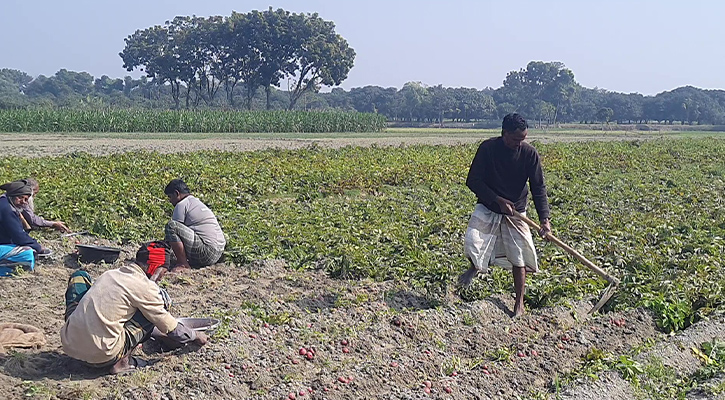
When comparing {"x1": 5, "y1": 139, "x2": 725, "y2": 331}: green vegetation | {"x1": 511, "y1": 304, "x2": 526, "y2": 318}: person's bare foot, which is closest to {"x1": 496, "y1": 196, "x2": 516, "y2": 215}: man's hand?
{"x1": 511, "y1": 304, "x2": 526, "y2": 318}: person's bare foot

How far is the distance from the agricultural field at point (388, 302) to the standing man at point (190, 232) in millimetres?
203

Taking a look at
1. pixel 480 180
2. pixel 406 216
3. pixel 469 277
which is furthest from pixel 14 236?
pixel 406 216

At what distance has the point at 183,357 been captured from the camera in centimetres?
526

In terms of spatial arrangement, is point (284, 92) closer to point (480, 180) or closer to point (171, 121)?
point (171, 121)

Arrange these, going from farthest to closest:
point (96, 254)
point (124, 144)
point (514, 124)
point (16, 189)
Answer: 1. point (124, 144)
2. point (96, 254)
3. point (16, 189)
4. point (514, 124)

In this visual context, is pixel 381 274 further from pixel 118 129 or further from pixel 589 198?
pixel 118 129

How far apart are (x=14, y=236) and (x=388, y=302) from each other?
394 centimetres

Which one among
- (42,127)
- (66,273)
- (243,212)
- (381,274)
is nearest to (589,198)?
(243,212)

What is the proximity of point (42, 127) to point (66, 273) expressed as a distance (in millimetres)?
37790

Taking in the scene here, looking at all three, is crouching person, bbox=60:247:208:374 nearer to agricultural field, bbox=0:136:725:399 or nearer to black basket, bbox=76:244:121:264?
agricultural field, bbox=0:136:725:399

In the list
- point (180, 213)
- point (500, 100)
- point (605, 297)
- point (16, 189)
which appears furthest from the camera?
point (500, 100)

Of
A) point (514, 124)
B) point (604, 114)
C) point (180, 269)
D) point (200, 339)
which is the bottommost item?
point (604, 114)

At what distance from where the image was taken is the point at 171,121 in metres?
46.9

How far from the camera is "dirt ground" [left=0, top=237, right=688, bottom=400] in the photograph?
4.88 m
